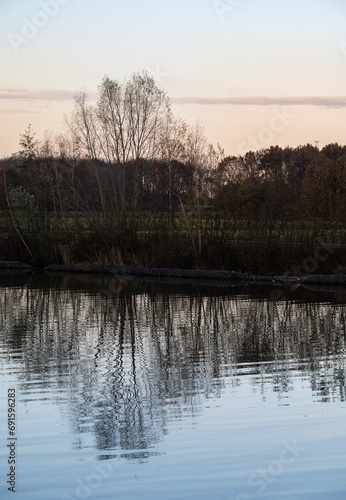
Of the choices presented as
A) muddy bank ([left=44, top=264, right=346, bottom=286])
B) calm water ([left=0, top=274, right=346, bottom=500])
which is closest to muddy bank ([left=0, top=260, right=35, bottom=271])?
muddy bank ([left=44, top=264, right=346, bottom=286])

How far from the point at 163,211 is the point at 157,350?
54.0ft

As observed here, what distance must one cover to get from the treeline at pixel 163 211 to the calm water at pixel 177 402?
26.5 feet

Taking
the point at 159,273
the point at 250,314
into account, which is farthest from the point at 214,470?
the point at 159,273

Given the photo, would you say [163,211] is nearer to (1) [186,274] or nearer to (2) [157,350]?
(1) [186,274]

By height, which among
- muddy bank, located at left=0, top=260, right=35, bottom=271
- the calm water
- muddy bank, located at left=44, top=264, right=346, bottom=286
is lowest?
the calm water

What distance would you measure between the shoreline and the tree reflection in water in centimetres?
187

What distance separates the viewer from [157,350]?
40.8 feet

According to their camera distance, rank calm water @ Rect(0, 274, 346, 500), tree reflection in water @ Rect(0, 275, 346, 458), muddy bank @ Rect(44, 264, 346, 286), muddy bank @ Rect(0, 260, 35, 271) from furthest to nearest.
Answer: muddy bank @ Rect(0, 260, 35, 271) < muddy bank @ Rect(44, 264, 346, 286) < tree reflection in water @ Rect(0, 275, 346, 458) < calm water @ Rect(0, 274, 346, 500)

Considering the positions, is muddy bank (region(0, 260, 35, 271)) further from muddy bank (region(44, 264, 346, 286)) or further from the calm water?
the calm water

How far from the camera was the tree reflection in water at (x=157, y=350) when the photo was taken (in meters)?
8.81

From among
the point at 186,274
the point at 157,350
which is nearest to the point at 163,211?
the point at 186,274

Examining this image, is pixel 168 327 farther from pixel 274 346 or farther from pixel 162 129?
pixel 162 129

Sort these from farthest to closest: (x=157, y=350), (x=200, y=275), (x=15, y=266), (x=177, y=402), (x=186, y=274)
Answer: (x=15, y=266)
(x=186, y=274)
(x=200, y=275)
(x=157, y=350)
(x=177, y=402)

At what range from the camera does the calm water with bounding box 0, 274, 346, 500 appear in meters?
6.38
